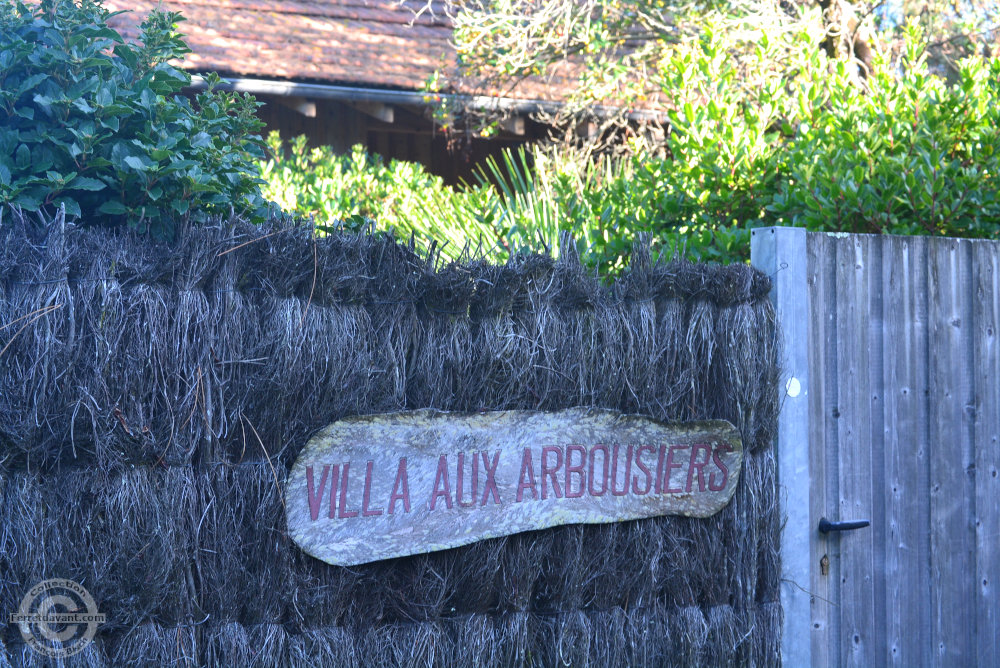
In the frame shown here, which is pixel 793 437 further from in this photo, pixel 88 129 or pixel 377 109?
pixel 377 109

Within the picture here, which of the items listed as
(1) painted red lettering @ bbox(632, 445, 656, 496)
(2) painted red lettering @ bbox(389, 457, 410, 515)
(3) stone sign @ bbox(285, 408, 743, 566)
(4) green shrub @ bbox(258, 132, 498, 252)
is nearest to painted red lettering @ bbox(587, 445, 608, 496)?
(3) stone sign @ bbox(285, 408, 743, 566)

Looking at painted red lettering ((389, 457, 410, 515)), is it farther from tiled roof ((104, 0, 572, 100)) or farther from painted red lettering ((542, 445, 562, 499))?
tiled roof ((104, 0, 572, 100))

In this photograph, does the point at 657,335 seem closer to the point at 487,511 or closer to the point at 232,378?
the point at 487,511

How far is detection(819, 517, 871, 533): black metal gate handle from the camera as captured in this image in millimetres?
3445

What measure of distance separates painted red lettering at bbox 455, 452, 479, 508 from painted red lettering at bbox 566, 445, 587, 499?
33cm

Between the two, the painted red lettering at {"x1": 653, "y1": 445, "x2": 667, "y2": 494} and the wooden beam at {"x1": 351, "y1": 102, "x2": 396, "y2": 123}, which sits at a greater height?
the wooden beam at {"x1": 351, "y1": 102, "x2": 396, "y2": 123}

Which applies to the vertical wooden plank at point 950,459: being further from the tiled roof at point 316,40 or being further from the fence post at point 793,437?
the tiled roof at point 316,40

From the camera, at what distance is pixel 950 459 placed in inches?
146

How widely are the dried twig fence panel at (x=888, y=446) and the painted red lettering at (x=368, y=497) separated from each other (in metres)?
1.55

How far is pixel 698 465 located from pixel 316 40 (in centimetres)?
676

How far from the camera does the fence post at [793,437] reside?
343cm

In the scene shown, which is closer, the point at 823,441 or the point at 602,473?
the point at 602,473

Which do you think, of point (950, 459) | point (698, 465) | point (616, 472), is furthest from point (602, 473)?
point (950, 459)

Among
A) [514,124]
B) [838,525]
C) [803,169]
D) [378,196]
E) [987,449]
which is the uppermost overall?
[514,124]
